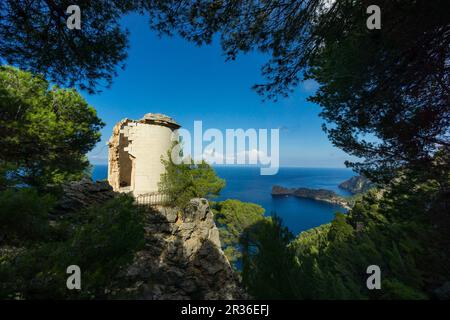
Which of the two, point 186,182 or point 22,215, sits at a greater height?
point 22,215

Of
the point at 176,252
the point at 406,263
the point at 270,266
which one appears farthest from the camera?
the point at 176,252

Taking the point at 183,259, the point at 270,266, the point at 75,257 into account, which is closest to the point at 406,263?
the point at 270,266

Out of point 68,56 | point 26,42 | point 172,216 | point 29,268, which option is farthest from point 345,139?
point 172,216

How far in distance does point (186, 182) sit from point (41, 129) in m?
8.23

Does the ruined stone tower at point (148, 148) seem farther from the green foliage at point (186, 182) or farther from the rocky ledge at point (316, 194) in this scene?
the rocky ledge at point (316, 194)

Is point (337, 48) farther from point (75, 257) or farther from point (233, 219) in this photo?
point (233, 219)

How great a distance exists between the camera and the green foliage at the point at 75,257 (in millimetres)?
2195

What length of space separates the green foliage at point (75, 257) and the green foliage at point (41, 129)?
785cm

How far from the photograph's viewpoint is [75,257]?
8.35 feet

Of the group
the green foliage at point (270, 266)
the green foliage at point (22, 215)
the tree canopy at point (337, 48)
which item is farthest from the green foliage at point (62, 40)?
the green foliage at point (270, 266)

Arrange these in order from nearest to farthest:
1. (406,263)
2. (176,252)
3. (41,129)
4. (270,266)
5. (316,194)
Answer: (270,266), (406,263), (176,252), (41,129), (316,194)

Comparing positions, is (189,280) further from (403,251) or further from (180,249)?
(403,251)

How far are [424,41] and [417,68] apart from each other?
1.60 ft

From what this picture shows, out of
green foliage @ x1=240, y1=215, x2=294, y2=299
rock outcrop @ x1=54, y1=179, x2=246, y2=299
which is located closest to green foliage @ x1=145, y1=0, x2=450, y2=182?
green foliage @ x1=240, y1=215, x2=294, y2=299
